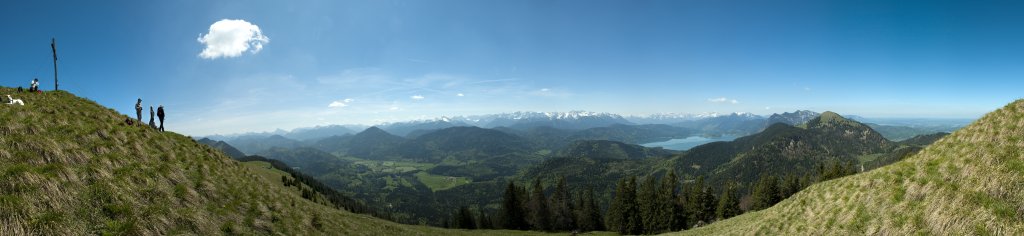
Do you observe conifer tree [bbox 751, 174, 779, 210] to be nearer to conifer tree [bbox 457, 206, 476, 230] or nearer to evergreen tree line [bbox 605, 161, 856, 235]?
evergreen tree line [bbox 605, 161, 856, 235]

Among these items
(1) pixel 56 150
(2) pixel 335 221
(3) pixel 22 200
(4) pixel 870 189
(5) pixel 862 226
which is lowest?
(2) pixel 335 221

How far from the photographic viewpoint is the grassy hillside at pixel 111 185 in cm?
1299

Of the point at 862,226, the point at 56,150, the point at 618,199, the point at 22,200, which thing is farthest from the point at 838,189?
the point at 618,199

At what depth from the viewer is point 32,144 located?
53.7 ft

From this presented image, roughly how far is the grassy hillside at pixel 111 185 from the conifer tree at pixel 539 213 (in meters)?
65.1

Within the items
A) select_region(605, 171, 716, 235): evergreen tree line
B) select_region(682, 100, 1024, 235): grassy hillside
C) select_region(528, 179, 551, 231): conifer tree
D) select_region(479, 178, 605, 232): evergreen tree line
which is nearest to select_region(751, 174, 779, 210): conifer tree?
select_region(605, 171, 716, 235): evergreen tree line

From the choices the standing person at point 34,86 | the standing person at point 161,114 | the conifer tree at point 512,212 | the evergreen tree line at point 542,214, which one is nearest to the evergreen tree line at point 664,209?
the evergreen tree line at point 542,214

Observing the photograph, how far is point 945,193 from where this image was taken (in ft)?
49.8

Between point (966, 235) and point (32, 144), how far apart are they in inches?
1463

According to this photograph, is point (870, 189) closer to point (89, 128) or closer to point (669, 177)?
point (89, 128)

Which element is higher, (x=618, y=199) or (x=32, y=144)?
(x=32, y=144)

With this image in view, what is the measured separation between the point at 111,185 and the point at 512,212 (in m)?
80.2

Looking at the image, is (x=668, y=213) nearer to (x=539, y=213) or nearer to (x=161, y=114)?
(x=539, y=213)

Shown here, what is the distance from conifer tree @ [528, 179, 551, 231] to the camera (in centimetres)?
8875
